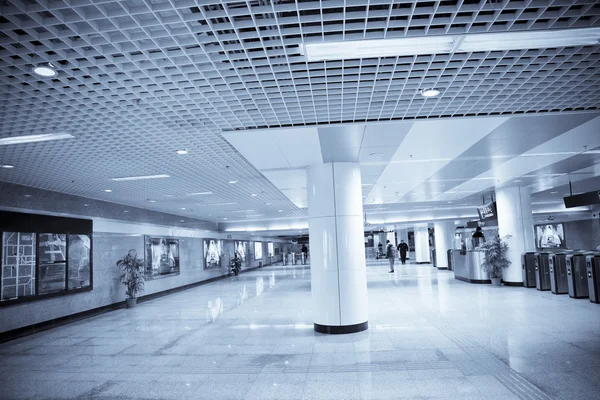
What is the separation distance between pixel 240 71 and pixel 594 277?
1025 cm

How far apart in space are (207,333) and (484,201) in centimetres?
1303

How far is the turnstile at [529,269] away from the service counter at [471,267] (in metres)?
1.81

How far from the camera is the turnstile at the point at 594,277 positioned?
9.52 meters

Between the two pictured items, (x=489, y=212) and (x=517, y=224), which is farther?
(x=489, y=212)

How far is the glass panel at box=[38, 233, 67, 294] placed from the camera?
9.76 m

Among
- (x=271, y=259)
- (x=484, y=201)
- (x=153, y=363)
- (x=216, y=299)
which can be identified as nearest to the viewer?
(x=153, y=363)

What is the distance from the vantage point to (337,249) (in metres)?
7.54

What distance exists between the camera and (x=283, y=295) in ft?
44.1

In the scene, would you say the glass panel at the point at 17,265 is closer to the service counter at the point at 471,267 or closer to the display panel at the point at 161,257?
the display panel at the point at 161,257

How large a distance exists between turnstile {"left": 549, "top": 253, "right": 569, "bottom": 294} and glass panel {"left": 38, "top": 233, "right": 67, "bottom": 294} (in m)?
13.6

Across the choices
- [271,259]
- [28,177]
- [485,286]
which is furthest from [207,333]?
[271,259]

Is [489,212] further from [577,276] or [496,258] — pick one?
[577,276]

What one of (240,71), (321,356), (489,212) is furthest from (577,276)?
(240,71)

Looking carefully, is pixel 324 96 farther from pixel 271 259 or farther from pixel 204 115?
pixel 271 259
